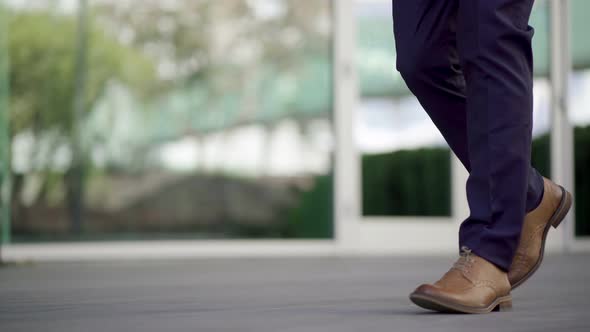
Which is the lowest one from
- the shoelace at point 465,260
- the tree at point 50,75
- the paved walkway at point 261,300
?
the paved walkway at point 261,300

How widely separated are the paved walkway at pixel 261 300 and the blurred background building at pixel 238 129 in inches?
59.4

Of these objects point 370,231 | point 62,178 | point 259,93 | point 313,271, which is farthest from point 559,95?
point 62,178

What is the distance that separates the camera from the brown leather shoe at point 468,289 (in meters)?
1.75

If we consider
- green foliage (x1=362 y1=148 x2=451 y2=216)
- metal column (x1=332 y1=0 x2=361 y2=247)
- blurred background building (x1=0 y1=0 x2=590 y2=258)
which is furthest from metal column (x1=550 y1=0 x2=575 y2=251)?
metal column (x1=332 y1=0 x2=361 y2=247)

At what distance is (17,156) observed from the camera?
17.8 feet

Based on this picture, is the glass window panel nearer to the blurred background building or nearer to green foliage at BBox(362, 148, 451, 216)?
the blurred background building

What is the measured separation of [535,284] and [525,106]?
0.98 m

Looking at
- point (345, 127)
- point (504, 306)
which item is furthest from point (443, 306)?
point (345, 127)

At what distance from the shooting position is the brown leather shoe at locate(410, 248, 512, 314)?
1.75 m

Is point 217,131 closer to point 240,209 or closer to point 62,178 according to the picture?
point 240,209

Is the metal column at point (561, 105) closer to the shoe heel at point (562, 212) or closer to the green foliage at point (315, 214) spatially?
the green foliage at point (315, 214)

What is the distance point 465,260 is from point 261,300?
1.93ft

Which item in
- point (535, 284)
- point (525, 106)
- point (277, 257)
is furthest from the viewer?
point (277, 257)

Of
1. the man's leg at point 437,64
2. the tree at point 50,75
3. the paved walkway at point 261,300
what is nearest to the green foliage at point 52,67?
the tree at point 50,75
